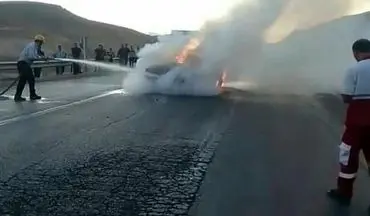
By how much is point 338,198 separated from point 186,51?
1401 centimetres

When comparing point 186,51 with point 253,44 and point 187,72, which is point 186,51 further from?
point 253,44

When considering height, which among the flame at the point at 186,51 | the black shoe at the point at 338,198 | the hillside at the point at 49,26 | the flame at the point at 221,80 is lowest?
the hillside at the point at 49,26

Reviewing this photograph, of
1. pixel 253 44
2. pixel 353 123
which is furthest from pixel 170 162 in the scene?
pixel 253 44

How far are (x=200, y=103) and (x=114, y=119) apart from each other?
4.40m

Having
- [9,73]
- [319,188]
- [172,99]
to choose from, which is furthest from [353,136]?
[9,73]

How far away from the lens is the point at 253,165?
8172mm

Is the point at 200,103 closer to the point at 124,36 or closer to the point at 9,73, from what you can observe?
the point at 9,73

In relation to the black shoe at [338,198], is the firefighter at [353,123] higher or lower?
higher

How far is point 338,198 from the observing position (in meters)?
6.51

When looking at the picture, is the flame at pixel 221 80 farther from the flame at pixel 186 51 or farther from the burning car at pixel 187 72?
the flame at pixel 186 51

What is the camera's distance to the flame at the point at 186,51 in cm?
2011

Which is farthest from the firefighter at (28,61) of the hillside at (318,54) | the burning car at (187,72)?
the hillside at (318,54)

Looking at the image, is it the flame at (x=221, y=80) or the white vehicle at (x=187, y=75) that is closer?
the white vehicle at (x=187, y=75)

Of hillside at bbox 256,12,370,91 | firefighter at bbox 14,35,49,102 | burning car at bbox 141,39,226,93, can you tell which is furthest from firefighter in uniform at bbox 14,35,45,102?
hillside at bbox 256,12,370,91
